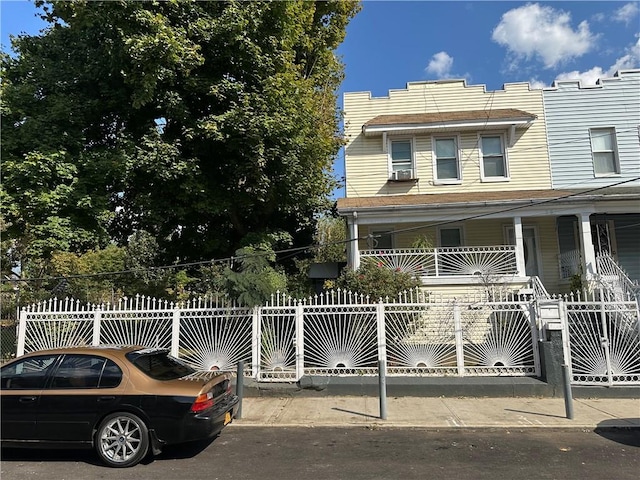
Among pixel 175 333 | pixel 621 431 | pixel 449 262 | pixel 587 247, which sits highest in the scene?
pixel 587 247

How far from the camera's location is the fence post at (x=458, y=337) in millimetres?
8812

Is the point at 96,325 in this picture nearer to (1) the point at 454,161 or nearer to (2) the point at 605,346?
(2) the point at 605,346

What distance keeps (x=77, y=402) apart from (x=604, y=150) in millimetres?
16133

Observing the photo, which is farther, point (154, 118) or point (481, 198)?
point (154, 118)

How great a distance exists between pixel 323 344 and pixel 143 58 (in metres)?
7.81

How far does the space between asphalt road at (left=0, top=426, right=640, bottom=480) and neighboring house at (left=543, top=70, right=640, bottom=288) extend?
374 inches

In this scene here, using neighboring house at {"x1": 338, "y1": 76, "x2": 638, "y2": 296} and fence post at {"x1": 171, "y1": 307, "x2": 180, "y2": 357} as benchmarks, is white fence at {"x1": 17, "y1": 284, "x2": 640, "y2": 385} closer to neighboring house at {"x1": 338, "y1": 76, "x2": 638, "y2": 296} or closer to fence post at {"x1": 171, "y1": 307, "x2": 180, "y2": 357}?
fence post at {"x1": 171, "y1": 307, "x2": 180, "y2": 357}

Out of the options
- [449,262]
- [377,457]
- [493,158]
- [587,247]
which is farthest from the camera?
[493,158]

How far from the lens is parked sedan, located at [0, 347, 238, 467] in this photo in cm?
532

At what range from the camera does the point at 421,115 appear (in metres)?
15.0

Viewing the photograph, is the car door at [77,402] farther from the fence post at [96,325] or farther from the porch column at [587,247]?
the porch column at [587,247]

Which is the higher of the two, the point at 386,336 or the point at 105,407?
the point at 386,336

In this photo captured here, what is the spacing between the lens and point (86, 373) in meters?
5.62

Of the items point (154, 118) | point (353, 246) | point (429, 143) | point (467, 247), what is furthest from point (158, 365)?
point (429, 143)
